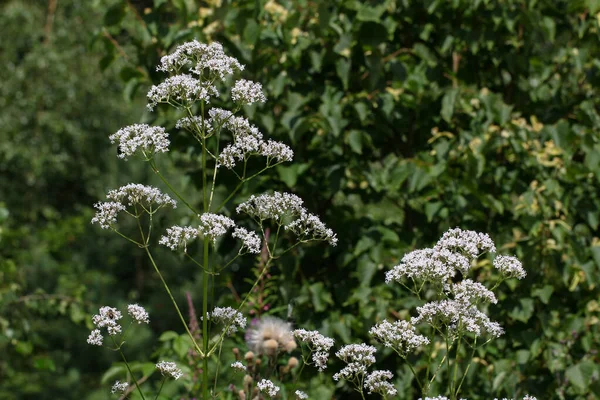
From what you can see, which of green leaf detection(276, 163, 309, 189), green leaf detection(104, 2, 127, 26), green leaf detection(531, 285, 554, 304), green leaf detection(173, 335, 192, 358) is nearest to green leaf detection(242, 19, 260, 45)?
green leaf detection(276, 163, 309, 189)

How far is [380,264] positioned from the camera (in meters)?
2.86

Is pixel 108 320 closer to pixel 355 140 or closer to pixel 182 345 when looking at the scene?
pixel 182 345

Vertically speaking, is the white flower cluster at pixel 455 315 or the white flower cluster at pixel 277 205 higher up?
the white flower cluster at pixel 277 205

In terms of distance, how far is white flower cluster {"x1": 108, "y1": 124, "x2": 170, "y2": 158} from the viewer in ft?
4.80

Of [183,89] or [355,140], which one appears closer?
[183,89]

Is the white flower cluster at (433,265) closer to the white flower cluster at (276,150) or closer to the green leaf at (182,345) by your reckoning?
the white flower cluster at (276,150)

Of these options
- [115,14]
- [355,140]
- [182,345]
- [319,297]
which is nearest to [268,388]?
[182,345]

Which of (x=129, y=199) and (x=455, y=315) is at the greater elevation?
(x=129, y=199)

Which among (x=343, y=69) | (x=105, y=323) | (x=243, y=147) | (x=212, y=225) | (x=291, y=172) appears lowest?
(x=105, y=323)

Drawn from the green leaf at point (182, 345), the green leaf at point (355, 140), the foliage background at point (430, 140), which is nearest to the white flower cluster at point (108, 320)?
the green leaf at point (182, 345)

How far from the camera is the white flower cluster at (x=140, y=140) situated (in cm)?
146

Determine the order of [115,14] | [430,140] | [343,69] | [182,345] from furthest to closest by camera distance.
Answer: [115,14] → [430,140] → [343,69] → [182,345]

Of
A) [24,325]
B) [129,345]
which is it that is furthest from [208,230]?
[129,345]

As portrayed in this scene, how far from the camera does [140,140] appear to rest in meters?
1.47
